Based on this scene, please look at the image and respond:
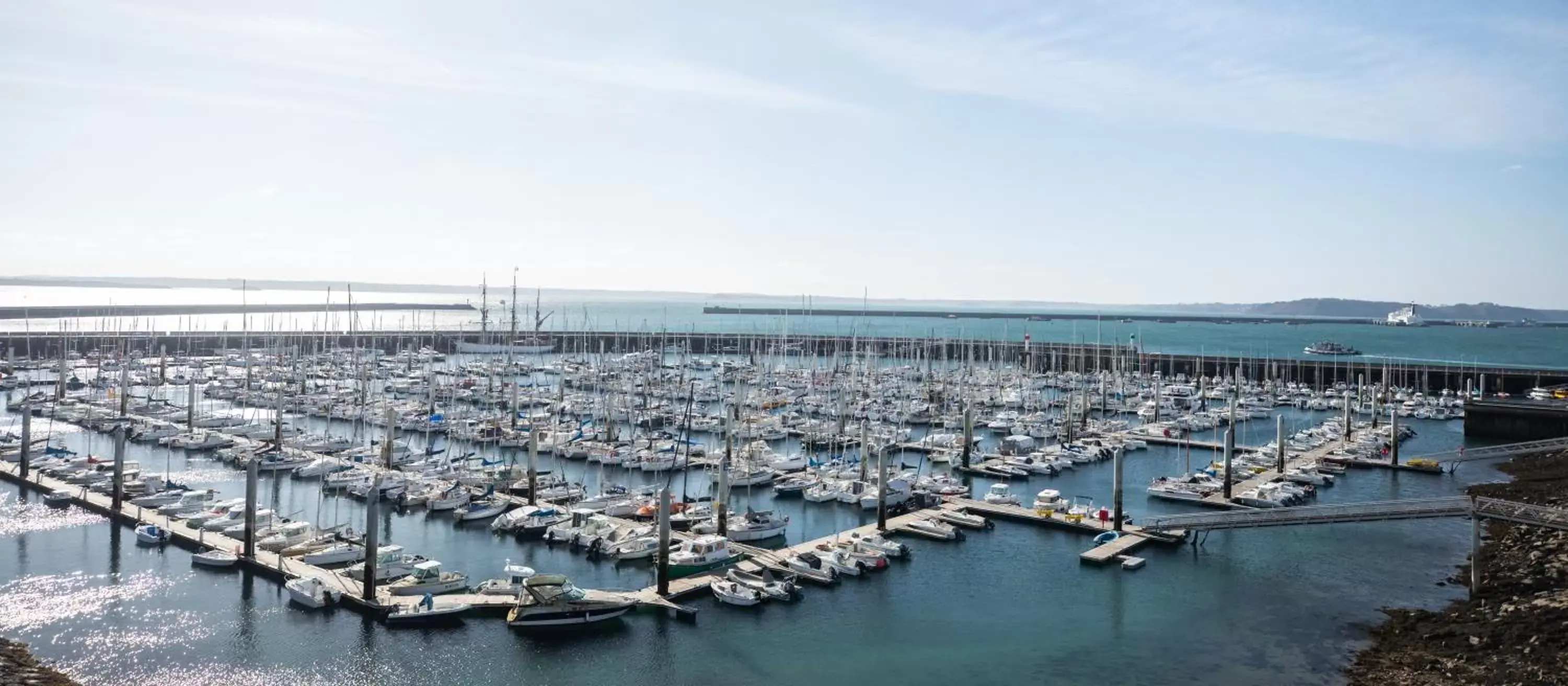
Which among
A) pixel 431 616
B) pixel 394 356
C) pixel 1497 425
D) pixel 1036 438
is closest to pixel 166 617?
pixel 431 616

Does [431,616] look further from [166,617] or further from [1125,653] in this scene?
[1125,653]

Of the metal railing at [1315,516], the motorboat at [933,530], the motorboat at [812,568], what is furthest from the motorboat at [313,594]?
the metal railing at [1315,516]

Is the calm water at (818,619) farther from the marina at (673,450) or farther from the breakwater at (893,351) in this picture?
the breakwater at (893,351)

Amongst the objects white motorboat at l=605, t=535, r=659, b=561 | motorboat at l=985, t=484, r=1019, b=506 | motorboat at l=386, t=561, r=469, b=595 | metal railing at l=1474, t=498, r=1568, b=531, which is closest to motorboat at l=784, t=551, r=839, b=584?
white motorboat at l=605, t=535, r=659, b=561

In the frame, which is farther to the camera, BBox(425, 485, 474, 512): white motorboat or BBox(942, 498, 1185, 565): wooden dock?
BBox(425, 485, 474, 512): white motorboat

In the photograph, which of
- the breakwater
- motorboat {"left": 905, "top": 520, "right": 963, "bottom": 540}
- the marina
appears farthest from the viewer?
the breakwater

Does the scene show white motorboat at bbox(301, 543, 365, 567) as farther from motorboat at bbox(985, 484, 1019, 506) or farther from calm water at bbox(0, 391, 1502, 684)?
motorboat at bbox(985, 484, 1019, 506)

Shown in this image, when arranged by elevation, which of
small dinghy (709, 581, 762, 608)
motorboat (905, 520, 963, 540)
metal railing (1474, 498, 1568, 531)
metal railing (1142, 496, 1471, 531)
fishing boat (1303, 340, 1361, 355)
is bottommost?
small dinghy (709, 581, 762, 608)
